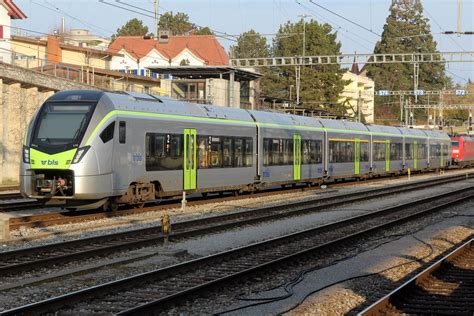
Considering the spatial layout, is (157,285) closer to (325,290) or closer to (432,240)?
(325,290)

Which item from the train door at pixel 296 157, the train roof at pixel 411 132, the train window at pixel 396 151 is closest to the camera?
the train door at pixel 296 157

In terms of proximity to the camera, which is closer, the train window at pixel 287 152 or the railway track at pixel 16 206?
the railway track at pixel 16 206

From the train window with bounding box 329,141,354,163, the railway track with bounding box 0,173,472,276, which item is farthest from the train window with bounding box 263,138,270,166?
the train window with bounding box 329,141,354,163

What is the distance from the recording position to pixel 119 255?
41.4ft

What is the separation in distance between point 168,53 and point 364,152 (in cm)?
6239

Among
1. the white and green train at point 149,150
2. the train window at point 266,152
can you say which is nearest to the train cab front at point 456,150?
the white and green train at point 149,150

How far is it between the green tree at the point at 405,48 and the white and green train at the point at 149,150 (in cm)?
9756

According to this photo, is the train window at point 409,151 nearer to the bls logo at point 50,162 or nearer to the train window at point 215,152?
the train window at point 215,152

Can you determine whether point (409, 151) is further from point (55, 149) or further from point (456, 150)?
point (55, 149)

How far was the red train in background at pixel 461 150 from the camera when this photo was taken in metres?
65.5

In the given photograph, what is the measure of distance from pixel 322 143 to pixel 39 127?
17.7 meters

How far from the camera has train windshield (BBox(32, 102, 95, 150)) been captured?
17.6 meters

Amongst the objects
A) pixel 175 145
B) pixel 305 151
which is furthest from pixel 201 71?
pixel 175 145

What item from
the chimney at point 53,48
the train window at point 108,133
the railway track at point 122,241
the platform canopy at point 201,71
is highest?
the chimney at point 53,48
